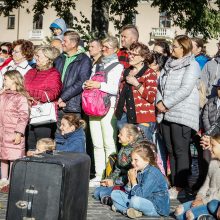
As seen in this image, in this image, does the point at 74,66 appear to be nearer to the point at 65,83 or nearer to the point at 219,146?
the point at 65,83

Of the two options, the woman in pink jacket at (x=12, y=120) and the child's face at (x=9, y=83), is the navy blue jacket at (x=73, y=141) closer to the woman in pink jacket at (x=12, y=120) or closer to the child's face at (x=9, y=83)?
the woman in pink jacket at (x=12, y=120)

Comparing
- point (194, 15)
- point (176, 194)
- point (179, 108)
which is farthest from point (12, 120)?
point (194, 15)

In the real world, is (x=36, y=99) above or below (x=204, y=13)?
below

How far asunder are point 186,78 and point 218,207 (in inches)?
85.2

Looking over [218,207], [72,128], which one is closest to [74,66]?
[72,128]

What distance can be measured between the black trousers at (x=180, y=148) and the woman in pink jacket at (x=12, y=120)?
2.13 metres

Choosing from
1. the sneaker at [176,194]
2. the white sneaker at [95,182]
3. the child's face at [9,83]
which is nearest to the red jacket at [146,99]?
the sneaker at [176,194]

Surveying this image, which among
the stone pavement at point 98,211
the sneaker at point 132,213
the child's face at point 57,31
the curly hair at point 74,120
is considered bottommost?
the stone pavement at point 98,211

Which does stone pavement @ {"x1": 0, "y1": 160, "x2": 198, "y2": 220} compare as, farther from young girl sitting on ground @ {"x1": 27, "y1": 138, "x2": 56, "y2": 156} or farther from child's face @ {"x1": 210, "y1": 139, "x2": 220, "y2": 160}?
child's face @ {"x1": 210, "y1": 139, "x2": 220, "y2": 160}

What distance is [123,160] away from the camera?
7707 mm

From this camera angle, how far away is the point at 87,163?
5203 millimetres

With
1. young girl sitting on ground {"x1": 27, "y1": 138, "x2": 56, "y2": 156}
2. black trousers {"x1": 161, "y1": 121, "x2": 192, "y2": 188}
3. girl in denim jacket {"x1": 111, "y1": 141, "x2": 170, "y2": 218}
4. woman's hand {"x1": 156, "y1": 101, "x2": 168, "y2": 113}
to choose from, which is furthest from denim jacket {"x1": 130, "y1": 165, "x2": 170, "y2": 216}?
young girl sitting on ground {"x1": 27, "y1": 138, "x2": 56, "y2": 156}

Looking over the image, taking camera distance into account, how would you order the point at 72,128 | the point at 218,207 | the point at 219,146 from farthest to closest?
the point at 72,128
the point at 219,146
the point at 218,207

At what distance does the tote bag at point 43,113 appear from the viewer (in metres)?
8.16
